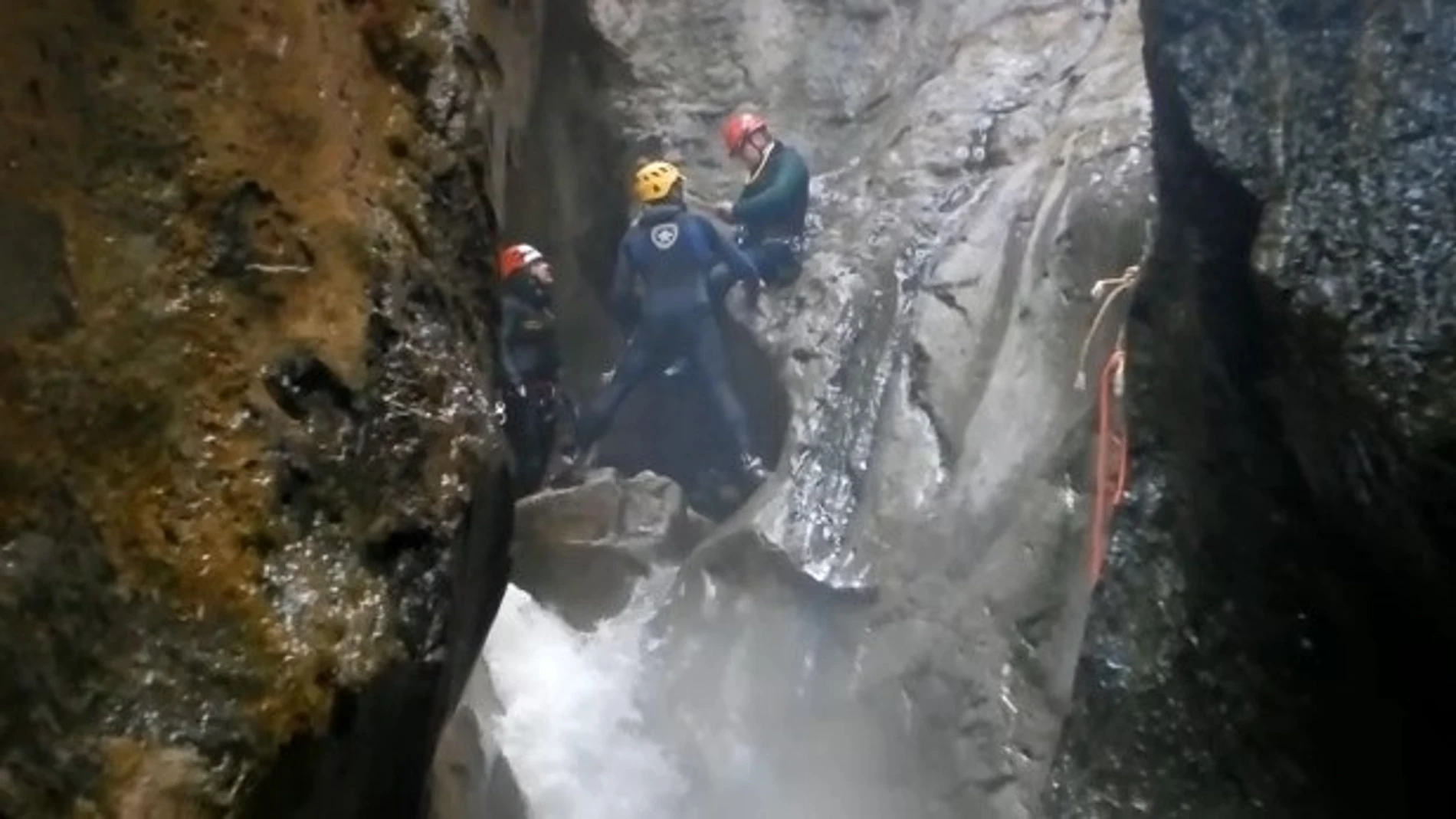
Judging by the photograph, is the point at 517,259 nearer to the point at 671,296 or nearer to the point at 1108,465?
the point at 671,296

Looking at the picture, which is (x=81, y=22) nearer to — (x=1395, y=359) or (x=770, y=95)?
(x=1395, y=359)

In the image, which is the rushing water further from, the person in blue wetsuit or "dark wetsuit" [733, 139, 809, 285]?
"dark wetsuit" [733, 139, 809, 285]

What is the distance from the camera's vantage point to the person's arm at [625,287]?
424 inches

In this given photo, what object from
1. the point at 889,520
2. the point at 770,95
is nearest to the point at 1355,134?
the point at 889,520

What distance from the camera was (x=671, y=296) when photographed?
418 inches

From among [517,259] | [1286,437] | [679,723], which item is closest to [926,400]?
[679,723]

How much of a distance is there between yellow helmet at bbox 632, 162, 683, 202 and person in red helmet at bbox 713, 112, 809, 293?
537mm

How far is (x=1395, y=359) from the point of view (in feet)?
11.8

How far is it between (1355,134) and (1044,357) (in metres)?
4.14

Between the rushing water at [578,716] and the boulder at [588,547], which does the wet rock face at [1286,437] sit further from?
the boulder at [588,547]

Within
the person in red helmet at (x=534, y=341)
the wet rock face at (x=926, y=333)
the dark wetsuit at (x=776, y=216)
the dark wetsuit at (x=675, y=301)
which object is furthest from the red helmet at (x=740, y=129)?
the person in red helmet at (x=534, y=341)

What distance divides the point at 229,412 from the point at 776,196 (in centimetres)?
777

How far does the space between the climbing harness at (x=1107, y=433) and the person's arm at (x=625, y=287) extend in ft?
12.4

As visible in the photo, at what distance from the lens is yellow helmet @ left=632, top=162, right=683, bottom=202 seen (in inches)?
420
